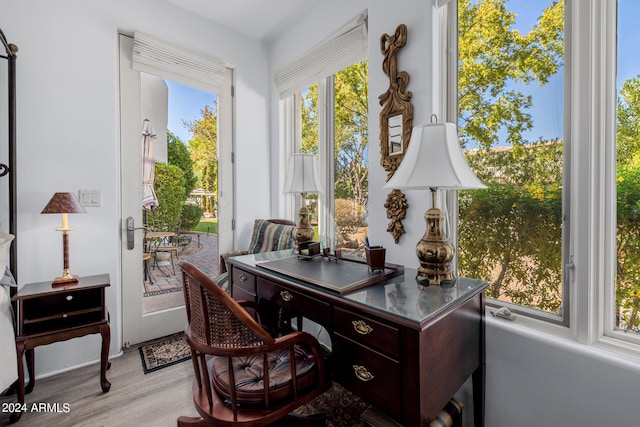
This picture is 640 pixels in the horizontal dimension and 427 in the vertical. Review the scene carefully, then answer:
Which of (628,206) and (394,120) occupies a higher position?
(394,120)

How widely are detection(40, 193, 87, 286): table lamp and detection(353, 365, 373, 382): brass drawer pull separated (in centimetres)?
188

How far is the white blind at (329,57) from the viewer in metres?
2.13

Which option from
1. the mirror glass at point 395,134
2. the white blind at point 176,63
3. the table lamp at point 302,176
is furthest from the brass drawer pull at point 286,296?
the white blind at point 176,63

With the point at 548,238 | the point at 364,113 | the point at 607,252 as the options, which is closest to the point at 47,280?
the point at 364,113

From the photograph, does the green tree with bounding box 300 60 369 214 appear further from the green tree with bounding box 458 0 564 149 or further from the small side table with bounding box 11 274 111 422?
the small side table with bounding box 11 274 111 422

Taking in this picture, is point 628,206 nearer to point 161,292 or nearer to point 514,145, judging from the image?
point 514,145

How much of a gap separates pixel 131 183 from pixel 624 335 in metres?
3.04

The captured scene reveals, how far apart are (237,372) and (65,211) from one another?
1490 millimetres

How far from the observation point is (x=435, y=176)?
1.15 metres

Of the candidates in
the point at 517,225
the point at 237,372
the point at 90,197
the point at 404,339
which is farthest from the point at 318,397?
the point at 90,197

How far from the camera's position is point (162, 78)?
254 cm

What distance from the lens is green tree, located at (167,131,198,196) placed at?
261 cm

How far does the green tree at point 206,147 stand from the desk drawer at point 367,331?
6.75 ft

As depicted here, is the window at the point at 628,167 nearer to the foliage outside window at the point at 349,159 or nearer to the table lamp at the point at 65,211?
the foliage outside window at the point at 349,159
